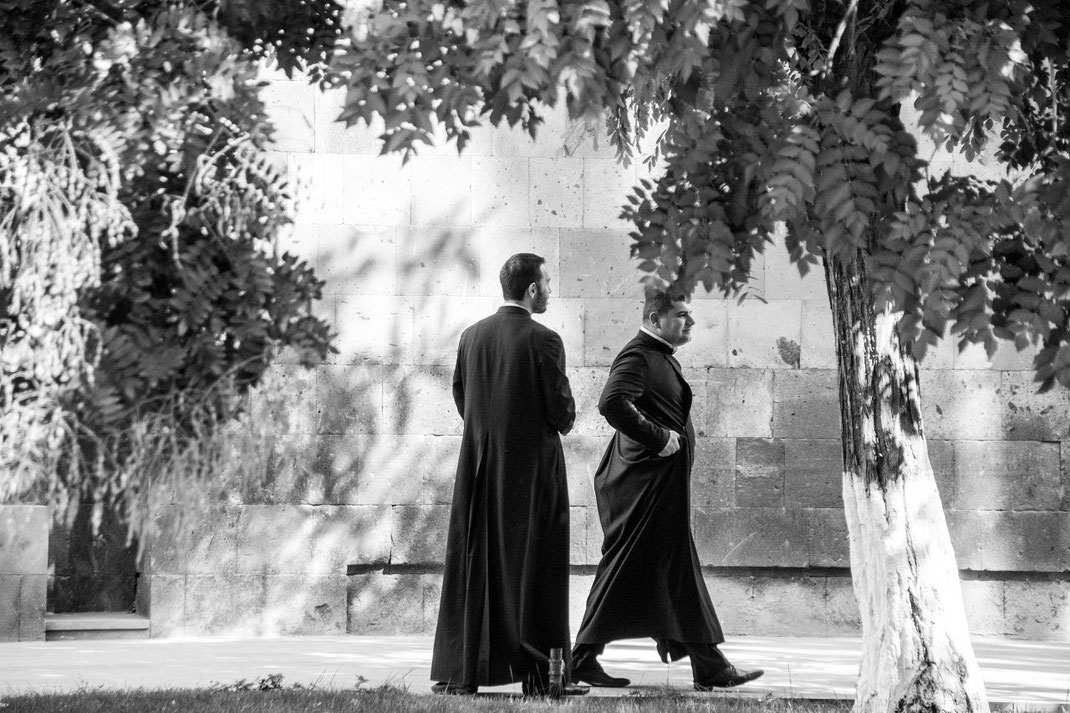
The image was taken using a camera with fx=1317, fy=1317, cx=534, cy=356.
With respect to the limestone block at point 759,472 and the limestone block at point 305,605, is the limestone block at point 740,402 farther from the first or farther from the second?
the limestone block at point 305,605

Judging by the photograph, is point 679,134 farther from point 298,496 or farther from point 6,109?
point 298,496

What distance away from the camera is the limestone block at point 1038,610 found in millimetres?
8445

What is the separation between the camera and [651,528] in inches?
248

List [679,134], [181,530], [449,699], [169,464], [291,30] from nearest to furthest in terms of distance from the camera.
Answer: [679,134] → [291,30] → [449,699] → [169,464] → [181,530]

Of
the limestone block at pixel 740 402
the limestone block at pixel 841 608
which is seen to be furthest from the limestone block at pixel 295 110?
the limestone block at pixel 841 608

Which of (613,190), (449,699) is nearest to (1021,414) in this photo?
(613,190)

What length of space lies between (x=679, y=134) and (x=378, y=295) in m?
4.65

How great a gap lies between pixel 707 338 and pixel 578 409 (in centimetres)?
96

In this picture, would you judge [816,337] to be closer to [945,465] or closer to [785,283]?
[785,283]

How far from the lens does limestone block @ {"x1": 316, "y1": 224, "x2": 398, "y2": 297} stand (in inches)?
332

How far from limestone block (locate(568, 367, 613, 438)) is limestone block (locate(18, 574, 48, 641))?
11.2 ft

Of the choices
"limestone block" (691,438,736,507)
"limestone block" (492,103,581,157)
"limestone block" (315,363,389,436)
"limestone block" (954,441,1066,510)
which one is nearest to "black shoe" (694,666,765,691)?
"limestone block" (691,438,736,507)

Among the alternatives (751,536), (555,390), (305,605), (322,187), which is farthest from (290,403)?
(751,536)

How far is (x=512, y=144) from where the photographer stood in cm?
859
